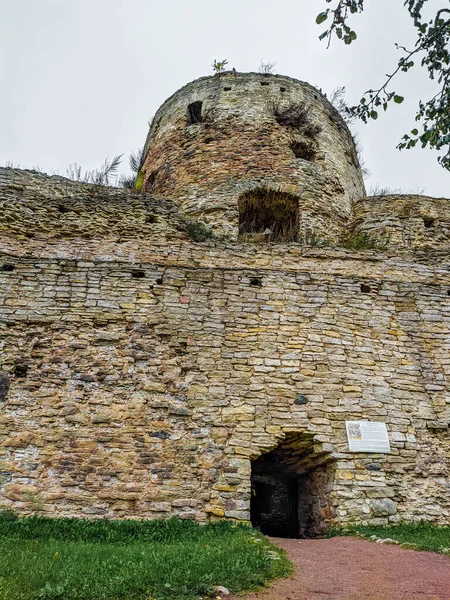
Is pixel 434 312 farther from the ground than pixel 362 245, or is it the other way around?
pixel 362 245

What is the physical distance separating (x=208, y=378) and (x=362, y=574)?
3280 millimetres

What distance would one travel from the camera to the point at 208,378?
7066mm

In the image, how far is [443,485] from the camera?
6738 mm

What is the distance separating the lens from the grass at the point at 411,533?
18.2ft

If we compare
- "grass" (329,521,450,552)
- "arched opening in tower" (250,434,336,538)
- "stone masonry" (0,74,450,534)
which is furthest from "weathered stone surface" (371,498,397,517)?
"arched opening in tower" (250,434,336,538)

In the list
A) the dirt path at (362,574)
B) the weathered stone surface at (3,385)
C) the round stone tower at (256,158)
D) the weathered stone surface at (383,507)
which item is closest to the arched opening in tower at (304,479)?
the weathered stone surface at (383,507)

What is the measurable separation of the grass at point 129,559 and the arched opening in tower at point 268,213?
669 cm

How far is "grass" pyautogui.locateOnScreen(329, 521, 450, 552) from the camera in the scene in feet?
18.2

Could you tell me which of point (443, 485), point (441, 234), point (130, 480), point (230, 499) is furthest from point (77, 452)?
point (441, 234)

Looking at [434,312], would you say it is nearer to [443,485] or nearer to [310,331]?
[310,331]

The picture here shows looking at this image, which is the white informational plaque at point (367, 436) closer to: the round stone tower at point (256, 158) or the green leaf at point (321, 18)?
the round stone tower at point (256, 158)

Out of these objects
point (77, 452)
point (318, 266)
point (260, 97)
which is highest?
point (260, 97)

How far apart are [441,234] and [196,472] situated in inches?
282

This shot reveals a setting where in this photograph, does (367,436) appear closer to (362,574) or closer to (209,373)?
(209,373)
